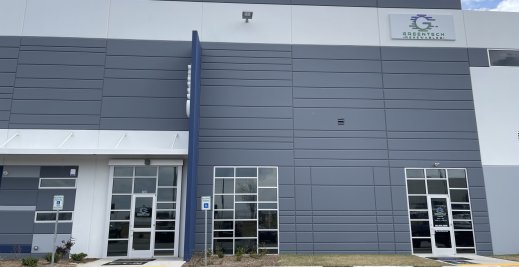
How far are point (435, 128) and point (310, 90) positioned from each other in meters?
5.57

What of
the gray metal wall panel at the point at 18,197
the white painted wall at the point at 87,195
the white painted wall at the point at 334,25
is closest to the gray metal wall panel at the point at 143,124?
the white painted wall at the point at 87,195

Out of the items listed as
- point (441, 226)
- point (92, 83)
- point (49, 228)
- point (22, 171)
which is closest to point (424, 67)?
point (441, 226)

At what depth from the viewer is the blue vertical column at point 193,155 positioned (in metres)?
13.4

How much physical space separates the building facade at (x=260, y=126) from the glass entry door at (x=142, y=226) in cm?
6

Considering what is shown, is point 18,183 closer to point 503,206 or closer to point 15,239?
point 15,239

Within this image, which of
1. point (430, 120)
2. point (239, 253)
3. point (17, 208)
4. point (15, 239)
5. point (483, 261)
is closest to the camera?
point (483, 261)

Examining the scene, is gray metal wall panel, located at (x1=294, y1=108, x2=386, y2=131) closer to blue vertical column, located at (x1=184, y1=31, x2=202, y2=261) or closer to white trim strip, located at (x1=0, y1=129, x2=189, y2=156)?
blue vertical column, located at (x1=184, y1=31, x2=202, y2=261)

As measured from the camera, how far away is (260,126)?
15703 millimetres

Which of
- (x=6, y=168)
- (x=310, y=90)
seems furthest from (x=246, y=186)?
(x=6, y=168)

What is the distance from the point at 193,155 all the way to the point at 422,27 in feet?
38.7

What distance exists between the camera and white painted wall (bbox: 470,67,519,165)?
15922mm

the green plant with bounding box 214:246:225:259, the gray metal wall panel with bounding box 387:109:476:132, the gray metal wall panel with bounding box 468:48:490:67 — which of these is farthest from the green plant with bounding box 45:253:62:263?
the gray metal wall panel with bounding box 468:48:490:67

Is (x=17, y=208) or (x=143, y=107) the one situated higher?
(x=143, y=107)

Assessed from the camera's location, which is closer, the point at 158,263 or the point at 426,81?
the point at 158,263
